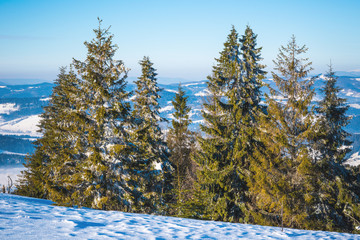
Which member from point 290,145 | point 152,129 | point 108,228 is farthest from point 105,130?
point 290,145

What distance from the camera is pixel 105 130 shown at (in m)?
14.7

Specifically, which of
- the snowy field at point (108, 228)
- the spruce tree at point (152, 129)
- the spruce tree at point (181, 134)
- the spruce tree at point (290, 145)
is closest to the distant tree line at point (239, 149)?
the spruce tree at point (290, 145)

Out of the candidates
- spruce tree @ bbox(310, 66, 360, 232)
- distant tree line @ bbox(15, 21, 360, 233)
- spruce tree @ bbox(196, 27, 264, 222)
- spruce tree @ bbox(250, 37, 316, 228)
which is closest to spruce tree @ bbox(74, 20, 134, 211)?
distant tree line @ bbox(15, 21, 360, 233)

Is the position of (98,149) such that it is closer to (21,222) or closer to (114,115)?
(114,115)

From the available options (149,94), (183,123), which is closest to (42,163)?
(149,94)

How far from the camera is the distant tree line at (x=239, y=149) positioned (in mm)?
13500

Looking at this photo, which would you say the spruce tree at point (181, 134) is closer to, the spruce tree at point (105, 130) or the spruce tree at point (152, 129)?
the spruce tree at point (152, 129)

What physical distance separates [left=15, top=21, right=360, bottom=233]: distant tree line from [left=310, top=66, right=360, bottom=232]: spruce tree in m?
0.05

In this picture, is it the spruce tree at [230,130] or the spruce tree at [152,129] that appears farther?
the spruce tree at [152,129]

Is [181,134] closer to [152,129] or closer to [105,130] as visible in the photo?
[152,129]

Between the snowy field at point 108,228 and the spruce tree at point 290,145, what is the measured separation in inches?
203

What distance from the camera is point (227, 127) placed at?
16.2 meters

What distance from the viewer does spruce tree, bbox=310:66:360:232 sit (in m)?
13.5

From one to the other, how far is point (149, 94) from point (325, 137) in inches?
532
